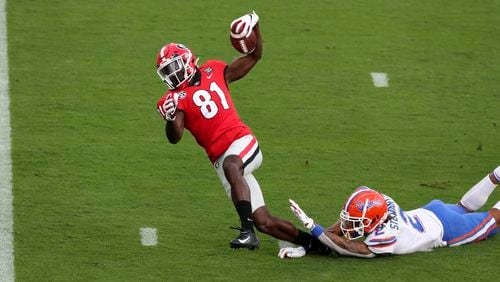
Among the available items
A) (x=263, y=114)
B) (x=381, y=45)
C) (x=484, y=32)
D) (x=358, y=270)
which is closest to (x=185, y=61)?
(x=358, y=270)

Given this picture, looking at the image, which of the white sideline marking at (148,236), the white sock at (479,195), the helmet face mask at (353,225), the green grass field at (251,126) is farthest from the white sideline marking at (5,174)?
the white sock at (479,195)

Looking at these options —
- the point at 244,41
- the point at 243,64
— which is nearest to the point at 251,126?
the point at 243,64

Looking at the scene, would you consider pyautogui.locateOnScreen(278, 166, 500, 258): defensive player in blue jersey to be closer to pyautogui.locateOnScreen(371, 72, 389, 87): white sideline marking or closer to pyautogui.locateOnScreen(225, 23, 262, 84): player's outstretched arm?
pyautogui.locateOnScreen(225, 23, 262, 84): player's outstretched arm

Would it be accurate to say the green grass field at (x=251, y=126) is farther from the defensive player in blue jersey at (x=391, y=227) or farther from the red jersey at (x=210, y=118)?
the red jersey at (x=210, y=118)

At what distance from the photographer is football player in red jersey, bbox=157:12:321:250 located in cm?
765

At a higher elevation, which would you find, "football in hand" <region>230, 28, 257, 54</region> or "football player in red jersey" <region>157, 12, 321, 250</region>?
"football in hand" <region>230, 28, 257, 54</region>

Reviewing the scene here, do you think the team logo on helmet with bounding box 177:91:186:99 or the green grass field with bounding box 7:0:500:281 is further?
the team logo on helmet with bounding box 177:91:186:99

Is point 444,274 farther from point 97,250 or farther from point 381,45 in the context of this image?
point 381,45

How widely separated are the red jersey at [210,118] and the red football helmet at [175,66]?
73 millimetres

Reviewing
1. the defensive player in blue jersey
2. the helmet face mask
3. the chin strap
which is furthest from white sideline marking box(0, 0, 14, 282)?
the helmet face mask

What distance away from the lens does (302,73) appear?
36.6ft

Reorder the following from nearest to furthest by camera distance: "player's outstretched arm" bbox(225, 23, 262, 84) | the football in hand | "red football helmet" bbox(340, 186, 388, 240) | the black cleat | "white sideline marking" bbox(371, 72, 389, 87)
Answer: "red football helmet" bbox(340, 186, 388, 240), the black cleat, the football in hand, "player's outstretched arm" bbox(225, 23, 262, 84), "white sideline marking" bbox(371, 72, 389, 87)

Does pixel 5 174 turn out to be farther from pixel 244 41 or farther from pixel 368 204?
pixel 368 204

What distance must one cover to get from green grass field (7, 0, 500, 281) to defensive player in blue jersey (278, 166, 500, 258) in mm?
91
